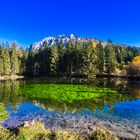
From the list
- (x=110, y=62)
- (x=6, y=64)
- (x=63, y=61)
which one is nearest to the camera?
(x=110, y=62)

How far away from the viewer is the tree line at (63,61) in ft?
397

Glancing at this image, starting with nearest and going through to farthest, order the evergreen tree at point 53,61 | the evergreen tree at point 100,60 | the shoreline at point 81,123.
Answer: the shoreline at point 81,123, the evergreen tree at point 100,60, the evergreen tree at point 53,61

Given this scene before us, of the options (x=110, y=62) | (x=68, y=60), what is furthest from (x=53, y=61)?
(x=110, y=62)

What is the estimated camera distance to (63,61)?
13175 cm

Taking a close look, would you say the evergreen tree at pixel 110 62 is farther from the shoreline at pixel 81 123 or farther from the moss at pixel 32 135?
the moss at pixel 32 135

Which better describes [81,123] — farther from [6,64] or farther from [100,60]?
[6,64]

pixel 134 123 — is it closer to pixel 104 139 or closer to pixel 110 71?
pixel 104 139

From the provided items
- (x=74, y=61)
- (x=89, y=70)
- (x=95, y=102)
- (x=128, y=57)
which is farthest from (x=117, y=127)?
(x=128, y=57)

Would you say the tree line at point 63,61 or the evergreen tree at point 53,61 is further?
the evergreen tree at point 53,61

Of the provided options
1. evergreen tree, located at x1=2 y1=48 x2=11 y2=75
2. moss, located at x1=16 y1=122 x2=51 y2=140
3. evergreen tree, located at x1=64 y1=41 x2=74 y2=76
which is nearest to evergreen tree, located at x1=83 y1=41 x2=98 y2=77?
evergreen tree, located at x1=64 y1=41 x2=74 y2=76

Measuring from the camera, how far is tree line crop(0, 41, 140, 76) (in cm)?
12094

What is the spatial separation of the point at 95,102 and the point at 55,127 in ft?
56.2

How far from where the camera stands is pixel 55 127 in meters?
27.7

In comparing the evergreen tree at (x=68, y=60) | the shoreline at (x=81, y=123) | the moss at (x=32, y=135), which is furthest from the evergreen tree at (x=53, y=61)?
the moss at (x=32, y=135)
